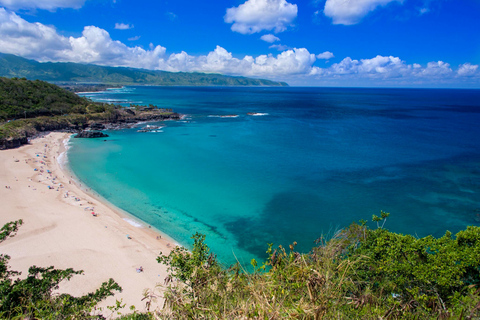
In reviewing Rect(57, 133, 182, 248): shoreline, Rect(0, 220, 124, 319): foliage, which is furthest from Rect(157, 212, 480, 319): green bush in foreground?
Rect(57, 133, 182, 248): shoreline

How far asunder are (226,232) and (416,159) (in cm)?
3681

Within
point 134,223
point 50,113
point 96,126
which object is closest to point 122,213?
point 134,223

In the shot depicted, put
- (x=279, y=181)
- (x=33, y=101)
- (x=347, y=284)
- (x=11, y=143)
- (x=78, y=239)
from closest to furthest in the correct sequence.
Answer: (x=347, y=284) < (x=78, y=239) < (x=279, y=181) < (x=11, y=143) < (x=33, y=101)

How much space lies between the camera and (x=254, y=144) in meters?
54.1

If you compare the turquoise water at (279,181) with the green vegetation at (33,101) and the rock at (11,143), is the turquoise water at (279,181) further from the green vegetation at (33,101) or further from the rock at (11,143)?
the green vegetation at (33,101)

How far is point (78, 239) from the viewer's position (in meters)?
22.2

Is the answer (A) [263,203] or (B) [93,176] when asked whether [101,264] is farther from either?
(B) [93,176]

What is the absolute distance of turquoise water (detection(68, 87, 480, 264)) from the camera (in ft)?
82.0

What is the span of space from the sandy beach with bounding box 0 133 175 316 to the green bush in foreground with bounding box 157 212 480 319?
6.88 meters

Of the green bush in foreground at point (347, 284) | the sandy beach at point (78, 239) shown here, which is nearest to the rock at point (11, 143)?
Result: the sandy beach at point (78, 239)

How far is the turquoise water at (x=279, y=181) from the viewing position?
25.0 m

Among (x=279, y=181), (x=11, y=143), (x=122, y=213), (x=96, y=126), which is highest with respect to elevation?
(x=96, y=126)

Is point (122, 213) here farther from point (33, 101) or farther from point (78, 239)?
point (33, 101)

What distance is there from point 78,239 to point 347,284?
22.0 metres
